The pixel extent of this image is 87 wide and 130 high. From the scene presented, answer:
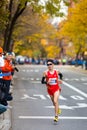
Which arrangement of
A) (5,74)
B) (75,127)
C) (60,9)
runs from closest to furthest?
(75,127)
(5,74)
(60,9)

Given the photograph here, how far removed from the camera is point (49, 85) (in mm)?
15305

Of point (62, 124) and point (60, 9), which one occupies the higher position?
point (60, 9)

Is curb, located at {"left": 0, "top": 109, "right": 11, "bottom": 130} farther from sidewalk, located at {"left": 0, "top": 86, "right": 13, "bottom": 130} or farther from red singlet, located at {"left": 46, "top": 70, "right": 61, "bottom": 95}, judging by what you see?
red singlet, located at {"left": 46, "top": 70, "right": 61, "bottom": 95}

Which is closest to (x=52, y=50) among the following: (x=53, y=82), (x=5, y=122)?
(x=53, y=82)

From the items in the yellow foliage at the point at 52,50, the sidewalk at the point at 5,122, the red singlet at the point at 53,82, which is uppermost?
the red singlet at the point at 53,82

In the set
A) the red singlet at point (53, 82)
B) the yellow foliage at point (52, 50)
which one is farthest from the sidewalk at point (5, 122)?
the yellow foliage at point (52, 50)

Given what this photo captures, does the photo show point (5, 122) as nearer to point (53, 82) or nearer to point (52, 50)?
point (53, 82)

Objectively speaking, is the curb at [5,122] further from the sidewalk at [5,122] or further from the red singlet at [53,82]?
the red singlet at [53,82]

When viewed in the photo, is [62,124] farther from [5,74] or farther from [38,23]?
[38,23]

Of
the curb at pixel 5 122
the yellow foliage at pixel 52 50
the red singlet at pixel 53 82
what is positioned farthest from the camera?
the yellow foliage at pixel 52 50

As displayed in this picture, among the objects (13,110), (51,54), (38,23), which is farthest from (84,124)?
(51,54)

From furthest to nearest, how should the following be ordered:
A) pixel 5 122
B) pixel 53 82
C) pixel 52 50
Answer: pixel 52 50 < pixel 53 82 < pixel 5 122

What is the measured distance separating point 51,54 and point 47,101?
121m

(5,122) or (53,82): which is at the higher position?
(53,82)
